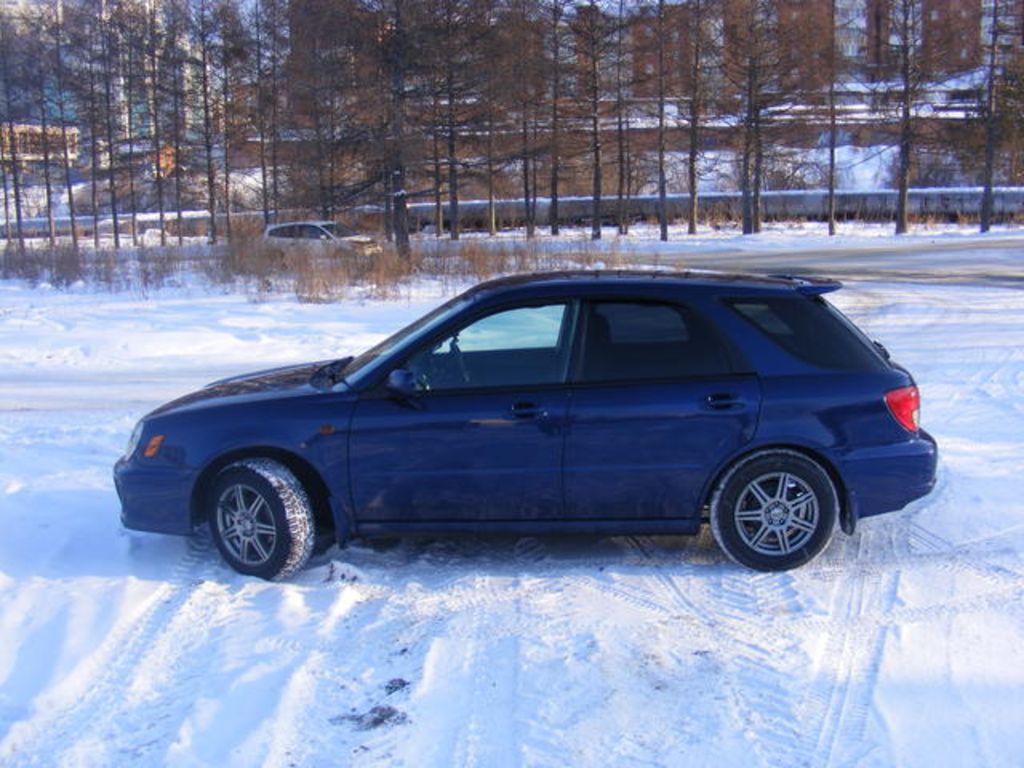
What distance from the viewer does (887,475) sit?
5.02 m

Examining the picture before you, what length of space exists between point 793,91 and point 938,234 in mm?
8489

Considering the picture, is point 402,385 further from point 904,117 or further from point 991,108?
point 991,108

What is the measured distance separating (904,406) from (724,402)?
3.16 ft

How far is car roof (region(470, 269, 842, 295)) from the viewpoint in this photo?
5.23 meters

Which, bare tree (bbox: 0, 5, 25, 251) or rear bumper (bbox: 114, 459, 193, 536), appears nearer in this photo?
rear bumper (bbox: 114, 459, 193, 536)

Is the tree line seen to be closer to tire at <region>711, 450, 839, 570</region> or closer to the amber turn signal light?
the amber turn signal light

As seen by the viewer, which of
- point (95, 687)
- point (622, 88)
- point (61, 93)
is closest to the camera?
point (95, 687)

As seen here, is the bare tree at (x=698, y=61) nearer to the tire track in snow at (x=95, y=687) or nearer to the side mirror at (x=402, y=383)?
the side mirror at (x=402, y=383)

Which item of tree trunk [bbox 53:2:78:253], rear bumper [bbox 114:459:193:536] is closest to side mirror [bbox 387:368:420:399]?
rear bumper [bbox 114:459:193:536]

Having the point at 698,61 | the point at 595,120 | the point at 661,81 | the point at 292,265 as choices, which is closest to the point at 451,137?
the point at 595,120

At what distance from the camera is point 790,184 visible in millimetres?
51656

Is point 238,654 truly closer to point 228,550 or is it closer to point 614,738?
point 228,550

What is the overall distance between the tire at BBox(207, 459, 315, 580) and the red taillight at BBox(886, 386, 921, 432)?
3.02m

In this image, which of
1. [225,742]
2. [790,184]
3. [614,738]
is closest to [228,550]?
[225,742]
